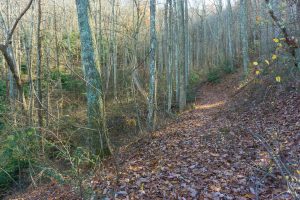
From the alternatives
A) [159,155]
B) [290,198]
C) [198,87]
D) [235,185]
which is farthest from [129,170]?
[198,87]

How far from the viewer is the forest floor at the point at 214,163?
14.3ft

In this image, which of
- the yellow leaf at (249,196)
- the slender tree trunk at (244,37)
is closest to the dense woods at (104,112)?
the yellow leaf at (249,196)

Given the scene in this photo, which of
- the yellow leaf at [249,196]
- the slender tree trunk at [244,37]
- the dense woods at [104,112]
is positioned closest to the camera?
the yellow leaf at [249,196]

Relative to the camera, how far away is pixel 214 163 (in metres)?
5.54

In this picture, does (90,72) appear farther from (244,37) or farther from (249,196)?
(244,37)

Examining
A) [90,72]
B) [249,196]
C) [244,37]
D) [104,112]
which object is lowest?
[249,196]

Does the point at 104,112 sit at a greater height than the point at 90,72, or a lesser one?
lesser

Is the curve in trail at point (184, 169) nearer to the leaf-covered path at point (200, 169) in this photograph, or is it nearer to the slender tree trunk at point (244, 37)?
the leaf-covered path at point (200, 169)

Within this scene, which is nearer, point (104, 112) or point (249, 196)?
point (249, 196)

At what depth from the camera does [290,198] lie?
3.81 m

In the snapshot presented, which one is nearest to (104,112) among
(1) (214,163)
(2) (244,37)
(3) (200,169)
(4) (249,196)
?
(3) (200,169)

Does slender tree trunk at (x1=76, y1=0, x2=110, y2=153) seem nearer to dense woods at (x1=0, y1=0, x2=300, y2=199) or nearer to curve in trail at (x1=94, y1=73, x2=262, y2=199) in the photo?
dense woods at (x1=0, y1=0, x2=300, y2=199)

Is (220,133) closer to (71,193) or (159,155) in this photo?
(159,155)

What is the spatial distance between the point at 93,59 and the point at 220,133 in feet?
13.2
